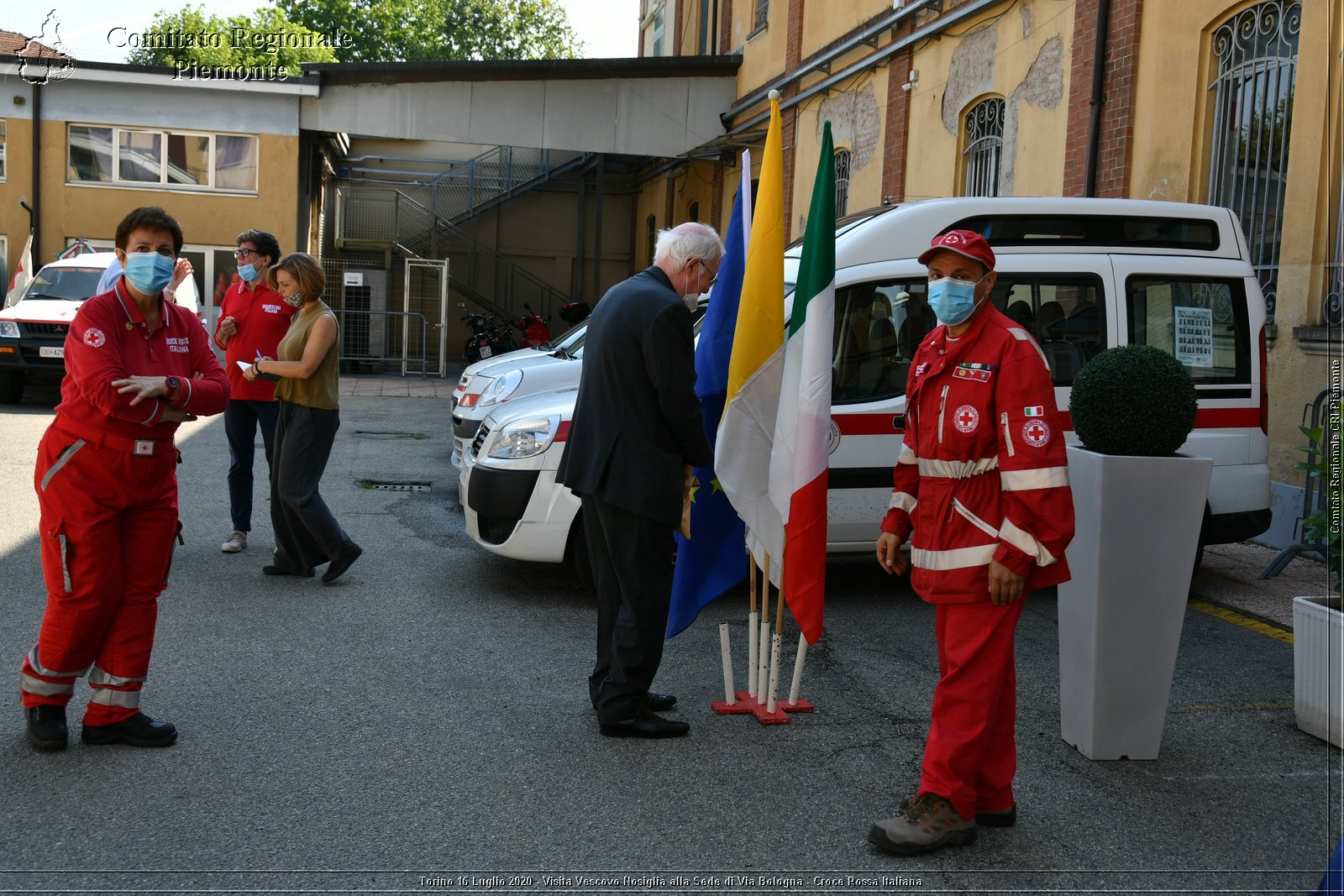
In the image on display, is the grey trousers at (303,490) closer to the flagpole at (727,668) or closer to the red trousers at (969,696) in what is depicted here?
the flagpole at (727,668)

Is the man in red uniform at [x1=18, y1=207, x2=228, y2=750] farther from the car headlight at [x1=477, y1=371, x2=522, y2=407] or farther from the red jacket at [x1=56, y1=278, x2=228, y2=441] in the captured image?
the car headlight at [x1=477, y1=371, x2=522, y2=407]

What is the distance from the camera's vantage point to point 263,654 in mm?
5637

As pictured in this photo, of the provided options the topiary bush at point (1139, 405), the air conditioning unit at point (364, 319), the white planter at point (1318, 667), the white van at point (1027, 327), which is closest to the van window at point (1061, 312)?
the white van at point (1027, 327)

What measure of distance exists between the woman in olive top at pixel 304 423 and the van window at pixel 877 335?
3003 mm

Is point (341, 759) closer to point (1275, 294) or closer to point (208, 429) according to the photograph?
point (1275, 294)

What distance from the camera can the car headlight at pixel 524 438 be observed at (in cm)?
675

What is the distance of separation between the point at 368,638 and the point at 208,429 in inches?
369

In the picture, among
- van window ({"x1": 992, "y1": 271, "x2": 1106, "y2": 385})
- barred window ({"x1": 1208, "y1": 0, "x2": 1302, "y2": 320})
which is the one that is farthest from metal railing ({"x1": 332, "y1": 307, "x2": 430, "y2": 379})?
van window ({"x1": 992, "y1": 271, "x2": 1106, "y2": 385})

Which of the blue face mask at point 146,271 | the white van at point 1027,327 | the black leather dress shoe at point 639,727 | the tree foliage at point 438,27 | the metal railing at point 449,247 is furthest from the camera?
the tree foliage at point 438,27

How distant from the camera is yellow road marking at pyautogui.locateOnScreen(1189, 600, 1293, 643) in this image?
6633mm

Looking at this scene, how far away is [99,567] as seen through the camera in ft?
13.9

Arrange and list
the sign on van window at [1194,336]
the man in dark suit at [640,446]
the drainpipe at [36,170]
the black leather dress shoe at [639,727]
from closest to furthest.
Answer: the man in dark suit at [640,446], the black leather dress shoe at [639,727], the sign on van window at [1194,336], the drainpipe at [36,170]

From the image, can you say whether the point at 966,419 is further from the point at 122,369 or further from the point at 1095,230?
the point at 1095,230

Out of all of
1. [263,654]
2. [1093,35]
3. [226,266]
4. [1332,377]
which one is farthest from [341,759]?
[226,266]
